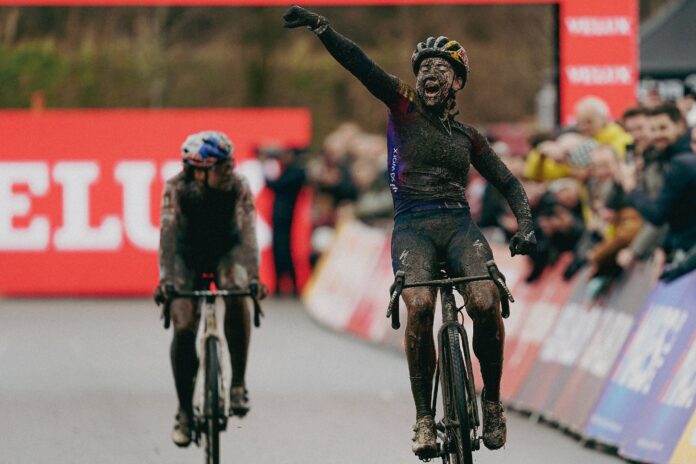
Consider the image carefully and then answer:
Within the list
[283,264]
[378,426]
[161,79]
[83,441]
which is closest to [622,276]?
[378,426]

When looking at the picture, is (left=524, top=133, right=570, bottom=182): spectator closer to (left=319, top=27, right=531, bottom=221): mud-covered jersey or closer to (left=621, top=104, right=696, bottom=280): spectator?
(left=621, top=104, right=696, bottom=280): spectator

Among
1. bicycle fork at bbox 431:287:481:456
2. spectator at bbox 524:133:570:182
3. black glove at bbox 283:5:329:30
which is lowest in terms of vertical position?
bicycle fork at bbox 431:287:481:456

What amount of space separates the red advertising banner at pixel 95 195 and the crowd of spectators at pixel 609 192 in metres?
6.06

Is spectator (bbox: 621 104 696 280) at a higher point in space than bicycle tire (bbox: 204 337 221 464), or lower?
higher

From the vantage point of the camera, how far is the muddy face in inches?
356

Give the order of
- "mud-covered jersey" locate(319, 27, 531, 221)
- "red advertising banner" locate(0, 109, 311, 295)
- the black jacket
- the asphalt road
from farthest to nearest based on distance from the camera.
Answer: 1. "red advertising banner" locate(0, 109, 311, 295)
2. the black jacket
3. the asphalt road
4. "mud-covered jersey" locate(319, 27, 531, 221)

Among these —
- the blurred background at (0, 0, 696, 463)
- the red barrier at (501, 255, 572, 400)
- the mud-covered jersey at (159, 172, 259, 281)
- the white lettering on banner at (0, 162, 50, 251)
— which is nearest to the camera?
the mud-covered jersey at (159, 172, 259, 281)

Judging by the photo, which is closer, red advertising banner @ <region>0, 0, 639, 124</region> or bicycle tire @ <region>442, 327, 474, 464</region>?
bicycle tire @ <region>442, 327, 474, 464</region>

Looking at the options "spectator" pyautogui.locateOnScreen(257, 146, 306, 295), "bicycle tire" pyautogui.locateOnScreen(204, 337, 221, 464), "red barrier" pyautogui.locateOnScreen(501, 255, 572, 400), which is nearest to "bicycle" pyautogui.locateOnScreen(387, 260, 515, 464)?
"bicycle tire" pyautogui.locateOnScreen(204, 337, 221, 464)

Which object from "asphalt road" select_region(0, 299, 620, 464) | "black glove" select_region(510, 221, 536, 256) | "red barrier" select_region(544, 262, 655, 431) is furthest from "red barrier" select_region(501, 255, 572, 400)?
"black glove" select_region(510, 221, 536, 256)

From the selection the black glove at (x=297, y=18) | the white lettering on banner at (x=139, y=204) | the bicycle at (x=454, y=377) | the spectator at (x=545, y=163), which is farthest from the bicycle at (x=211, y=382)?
the white lettering on banner at (x=139, y=204)

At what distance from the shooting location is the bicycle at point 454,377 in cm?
867

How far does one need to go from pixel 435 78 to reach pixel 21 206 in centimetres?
1714

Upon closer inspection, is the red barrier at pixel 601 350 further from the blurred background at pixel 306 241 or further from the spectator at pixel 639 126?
the spectator at pixel 639 126
